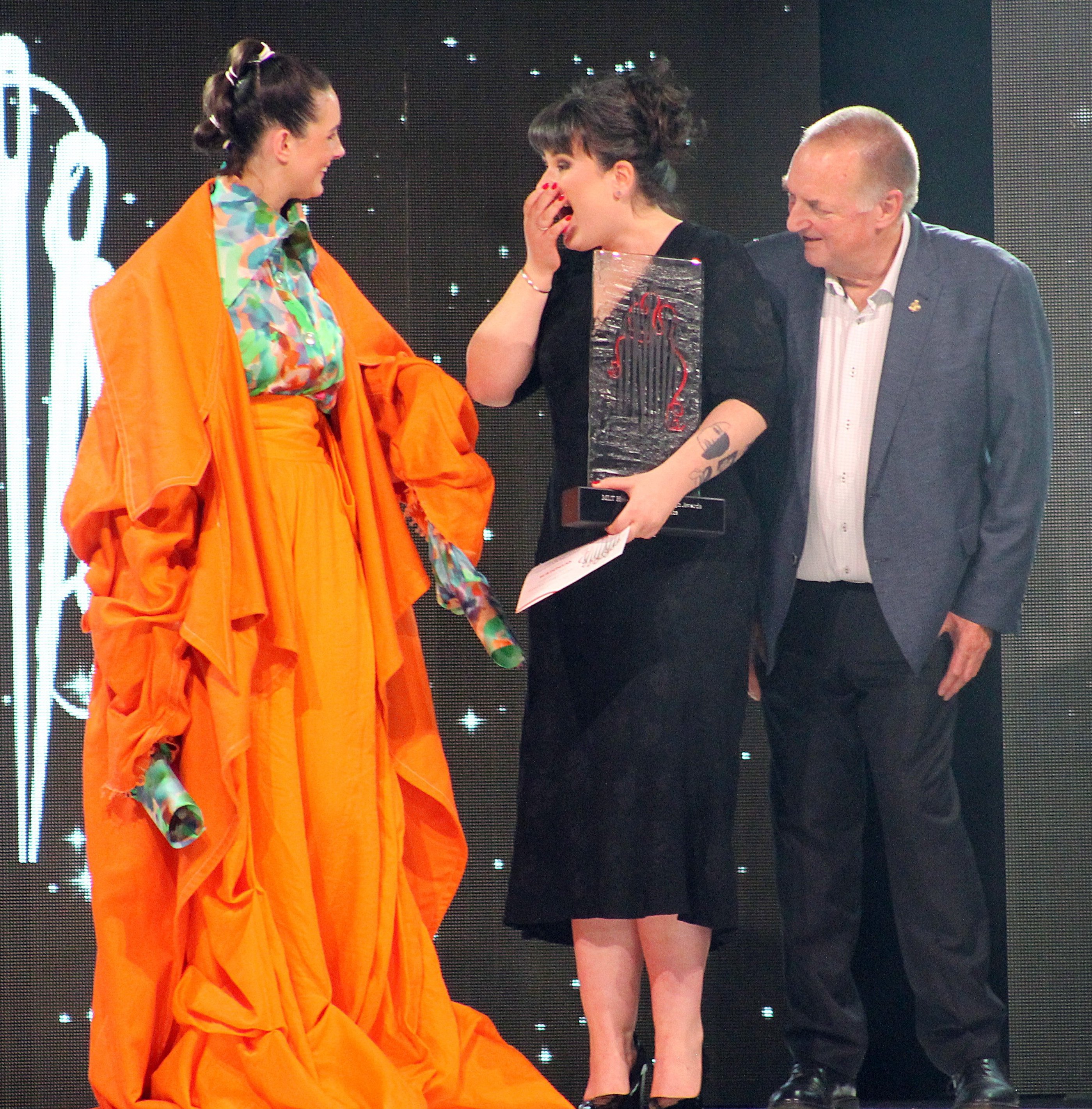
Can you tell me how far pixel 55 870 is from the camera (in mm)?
3256

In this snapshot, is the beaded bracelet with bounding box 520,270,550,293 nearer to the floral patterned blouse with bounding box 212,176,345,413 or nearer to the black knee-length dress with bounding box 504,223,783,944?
the black knee-length dress with bounding box 504,223,783,944

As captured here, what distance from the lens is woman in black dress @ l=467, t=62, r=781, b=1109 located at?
2.43m

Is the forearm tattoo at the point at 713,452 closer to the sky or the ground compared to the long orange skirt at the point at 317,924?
closer to the sky

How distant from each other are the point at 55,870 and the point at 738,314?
1955 mm

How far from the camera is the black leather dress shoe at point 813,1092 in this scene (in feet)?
8.74

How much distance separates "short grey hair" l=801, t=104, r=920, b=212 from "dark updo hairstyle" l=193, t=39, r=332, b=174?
3.08 ft

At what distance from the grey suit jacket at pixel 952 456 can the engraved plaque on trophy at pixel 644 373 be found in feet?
1.17

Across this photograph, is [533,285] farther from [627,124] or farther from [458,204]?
[458,204]

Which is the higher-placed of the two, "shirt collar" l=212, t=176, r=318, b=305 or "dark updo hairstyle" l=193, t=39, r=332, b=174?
"dark updo hairstyle" l=193, t=39, r=332, b=174

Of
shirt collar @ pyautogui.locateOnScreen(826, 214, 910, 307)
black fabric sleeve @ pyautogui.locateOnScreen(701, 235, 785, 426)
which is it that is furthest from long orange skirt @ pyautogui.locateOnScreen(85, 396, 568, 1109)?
shirt collar @ pyautogui.locateOnScreen(826, 214, 910, 307)

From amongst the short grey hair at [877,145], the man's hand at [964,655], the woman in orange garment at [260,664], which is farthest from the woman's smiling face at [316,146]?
the man's hand at [964,655]

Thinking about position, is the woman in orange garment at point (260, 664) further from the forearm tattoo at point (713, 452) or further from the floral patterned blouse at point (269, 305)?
the forearm tattoo at point (713, 452)

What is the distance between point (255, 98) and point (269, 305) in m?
0.35

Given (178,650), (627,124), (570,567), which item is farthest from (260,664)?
(627,124)
